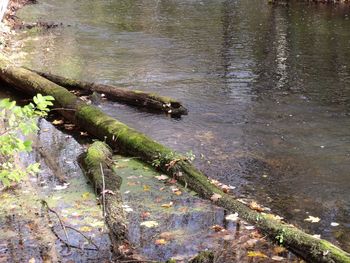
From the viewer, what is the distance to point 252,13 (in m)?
26.6

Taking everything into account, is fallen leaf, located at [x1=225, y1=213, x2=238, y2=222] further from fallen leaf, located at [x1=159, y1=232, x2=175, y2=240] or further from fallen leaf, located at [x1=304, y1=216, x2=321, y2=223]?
fallen leaf, located at [x1=304, y1=216, x2=321, y2=223]

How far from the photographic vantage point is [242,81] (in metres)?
13.6

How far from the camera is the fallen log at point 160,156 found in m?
5.52

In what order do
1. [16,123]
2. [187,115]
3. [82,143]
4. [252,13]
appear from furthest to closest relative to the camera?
[252,13], [187,115], [82,143], [16,123]

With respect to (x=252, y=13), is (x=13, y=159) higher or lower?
lower

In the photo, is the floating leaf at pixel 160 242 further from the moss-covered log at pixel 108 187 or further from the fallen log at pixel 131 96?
the fallen log at pixel 131 96

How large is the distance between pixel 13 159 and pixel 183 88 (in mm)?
5774

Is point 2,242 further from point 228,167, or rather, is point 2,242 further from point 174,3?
point 174,3

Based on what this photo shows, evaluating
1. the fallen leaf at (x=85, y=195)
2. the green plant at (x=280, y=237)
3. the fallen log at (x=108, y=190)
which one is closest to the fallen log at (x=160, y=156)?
the green plant at (x=280, y=237)

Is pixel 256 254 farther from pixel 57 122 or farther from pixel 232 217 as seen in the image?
pixel 57 122

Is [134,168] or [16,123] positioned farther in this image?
[134,168]

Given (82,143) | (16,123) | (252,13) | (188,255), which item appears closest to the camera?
(16,123)

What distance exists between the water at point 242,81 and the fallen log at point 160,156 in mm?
674

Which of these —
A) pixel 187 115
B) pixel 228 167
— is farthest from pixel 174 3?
pixel 228 167
